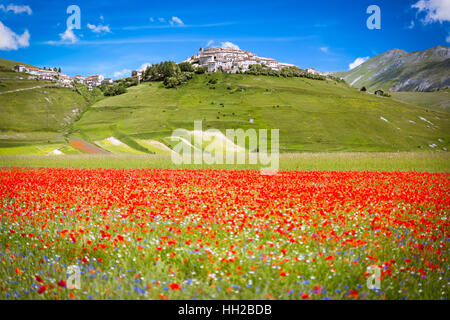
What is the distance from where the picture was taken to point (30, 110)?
11806 cm

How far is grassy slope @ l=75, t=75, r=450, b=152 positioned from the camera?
3814 inches

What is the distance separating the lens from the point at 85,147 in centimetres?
7725

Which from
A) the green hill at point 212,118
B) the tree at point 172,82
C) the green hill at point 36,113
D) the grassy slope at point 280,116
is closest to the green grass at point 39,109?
the green hill at point 36,113

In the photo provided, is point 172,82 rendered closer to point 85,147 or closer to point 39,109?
point 39,109

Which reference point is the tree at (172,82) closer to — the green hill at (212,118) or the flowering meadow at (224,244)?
the green hill at (212,118)

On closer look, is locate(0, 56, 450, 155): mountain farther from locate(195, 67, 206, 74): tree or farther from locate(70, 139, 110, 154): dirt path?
locate(195, 67, 206, 74): tree

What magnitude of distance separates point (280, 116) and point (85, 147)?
72803mm

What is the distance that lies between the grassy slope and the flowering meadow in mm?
74292

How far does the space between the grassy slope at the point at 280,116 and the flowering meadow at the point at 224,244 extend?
74.3 metres

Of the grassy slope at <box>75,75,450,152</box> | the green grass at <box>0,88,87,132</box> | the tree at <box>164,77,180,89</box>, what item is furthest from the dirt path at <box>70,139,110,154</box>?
the tree at <box>164,77,180,89</box>

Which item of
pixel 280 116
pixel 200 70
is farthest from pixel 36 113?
pixel 280 116
